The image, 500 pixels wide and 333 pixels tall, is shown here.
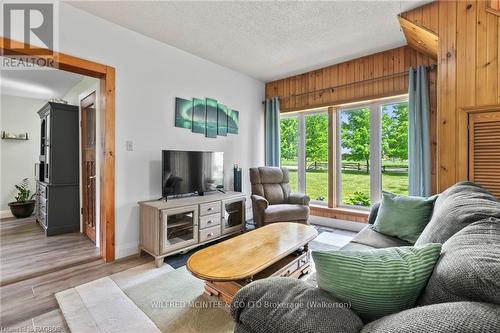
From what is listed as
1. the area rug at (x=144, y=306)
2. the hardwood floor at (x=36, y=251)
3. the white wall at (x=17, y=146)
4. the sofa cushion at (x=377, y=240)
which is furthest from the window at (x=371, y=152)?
the white wall at (x=17, y=146)

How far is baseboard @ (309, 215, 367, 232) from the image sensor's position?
3.72m

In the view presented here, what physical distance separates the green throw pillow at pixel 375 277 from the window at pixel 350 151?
10.2 ft

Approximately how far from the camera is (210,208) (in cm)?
301

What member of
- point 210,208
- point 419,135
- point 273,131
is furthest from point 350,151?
point 210,208

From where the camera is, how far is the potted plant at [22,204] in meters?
4.43

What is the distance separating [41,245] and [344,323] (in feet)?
12.8

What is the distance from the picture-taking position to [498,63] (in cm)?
209

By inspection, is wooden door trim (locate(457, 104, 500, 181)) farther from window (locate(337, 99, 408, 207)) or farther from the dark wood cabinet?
the dark wood cabinet

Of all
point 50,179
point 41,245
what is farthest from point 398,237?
point 50,179

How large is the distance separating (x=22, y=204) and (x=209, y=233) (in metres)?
4.02

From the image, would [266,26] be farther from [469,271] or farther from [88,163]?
[88,163]

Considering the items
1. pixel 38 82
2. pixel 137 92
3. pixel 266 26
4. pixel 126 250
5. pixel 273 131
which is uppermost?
pixel 266 26

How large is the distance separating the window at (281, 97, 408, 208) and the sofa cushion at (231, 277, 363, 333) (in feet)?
10.9

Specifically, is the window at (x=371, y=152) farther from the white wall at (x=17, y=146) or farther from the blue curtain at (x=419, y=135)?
the white wall at (x=17, y=146)
